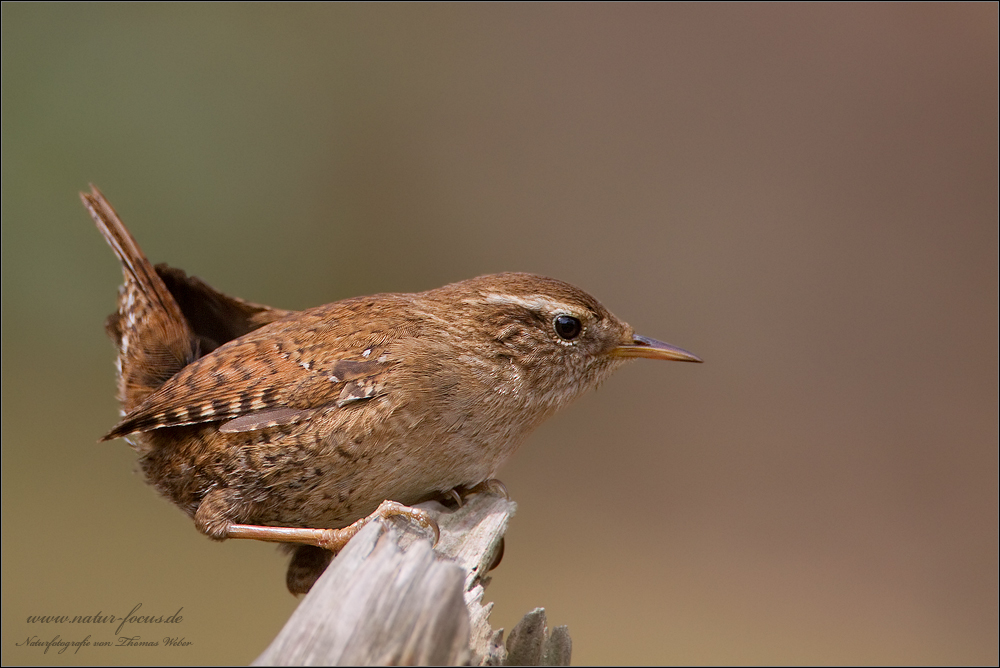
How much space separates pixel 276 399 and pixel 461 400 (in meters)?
0.61

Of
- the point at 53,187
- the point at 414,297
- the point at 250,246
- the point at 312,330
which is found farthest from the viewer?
the point at 250,246

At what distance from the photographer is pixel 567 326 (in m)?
2.97

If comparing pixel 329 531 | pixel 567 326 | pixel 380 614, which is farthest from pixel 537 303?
pixel 380 614

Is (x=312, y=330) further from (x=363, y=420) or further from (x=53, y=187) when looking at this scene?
(x=53, y=187)

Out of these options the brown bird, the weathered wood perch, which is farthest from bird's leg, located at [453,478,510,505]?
the weathered wood perch

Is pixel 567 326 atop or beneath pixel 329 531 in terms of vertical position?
atop

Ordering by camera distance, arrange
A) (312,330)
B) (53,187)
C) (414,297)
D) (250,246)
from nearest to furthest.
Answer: (312,330) → (414,297) → (53,187) → (250,246)

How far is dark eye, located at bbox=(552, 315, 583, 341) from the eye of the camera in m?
2.95

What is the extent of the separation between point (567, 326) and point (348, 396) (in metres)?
0.86

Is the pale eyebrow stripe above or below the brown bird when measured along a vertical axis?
above

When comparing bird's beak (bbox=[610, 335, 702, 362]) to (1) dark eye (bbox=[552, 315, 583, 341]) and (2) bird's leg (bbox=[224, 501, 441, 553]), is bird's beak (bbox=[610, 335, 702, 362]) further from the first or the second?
(2) bird's leg (bbox=[224, 501, 441, 553])

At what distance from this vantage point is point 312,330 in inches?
112

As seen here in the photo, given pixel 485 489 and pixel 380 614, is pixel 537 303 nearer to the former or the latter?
pixel 485 489

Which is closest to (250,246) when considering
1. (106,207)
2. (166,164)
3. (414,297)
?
(166,164)
